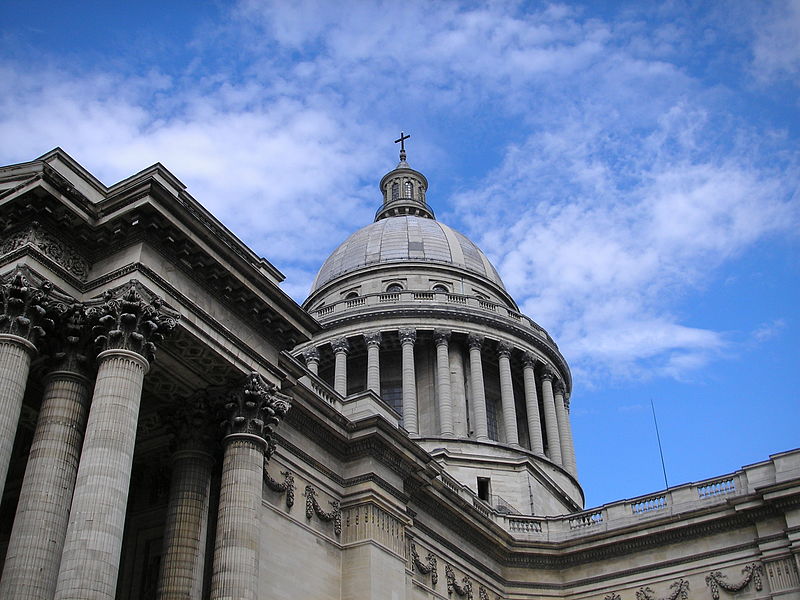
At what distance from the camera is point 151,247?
21531mm

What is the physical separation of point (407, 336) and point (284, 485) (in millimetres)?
25700

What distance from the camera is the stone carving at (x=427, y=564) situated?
103 feet

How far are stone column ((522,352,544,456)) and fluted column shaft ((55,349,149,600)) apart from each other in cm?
3343

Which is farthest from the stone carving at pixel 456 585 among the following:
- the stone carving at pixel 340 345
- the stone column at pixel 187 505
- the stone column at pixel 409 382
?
the stone carving at pixel 340 345

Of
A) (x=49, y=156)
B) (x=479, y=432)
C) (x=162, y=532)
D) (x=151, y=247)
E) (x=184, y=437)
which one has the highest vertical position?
(x=479, y=432)

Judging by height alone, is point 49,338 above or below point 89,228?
below

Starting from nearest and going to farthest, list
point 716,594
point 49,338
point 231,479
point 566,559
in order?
point 49,338, point 231,479, point 716,594, point 566,559

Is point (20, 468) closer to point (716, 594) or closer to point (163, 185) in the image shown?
point (163, 185)

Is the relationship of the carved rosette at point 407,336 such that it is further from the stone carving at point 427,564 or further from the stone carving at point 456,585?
the stone carving at point 427,564

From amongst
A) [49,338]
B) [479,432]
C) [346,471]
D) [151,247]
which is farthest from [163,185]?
[479,432]

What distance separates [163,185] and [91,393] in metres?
5.00

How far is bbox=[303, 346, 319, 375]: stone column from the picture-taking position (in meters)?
52.6

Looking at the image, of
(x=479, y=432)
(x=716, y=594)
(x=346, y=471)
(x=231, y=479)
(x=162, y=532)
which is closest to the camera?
(x=231, y=479)

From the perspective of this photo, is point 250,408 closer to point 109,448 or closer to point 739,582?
point 109,448
